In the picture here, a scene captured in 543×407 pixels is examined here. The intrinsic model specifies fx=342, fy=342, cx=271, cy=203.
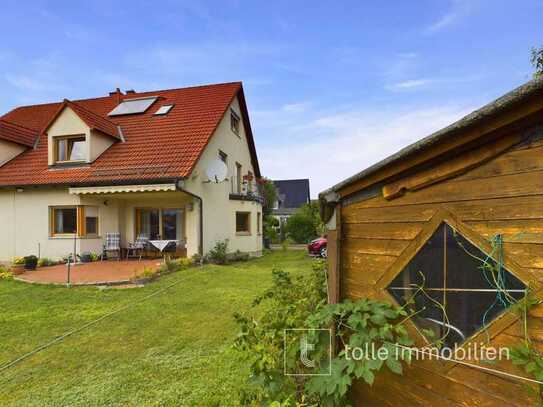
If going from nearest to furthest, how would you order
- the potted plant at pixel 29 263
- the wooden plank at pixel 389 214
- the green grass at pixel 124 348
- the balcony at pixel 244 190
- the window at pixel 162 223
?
the wooden plank at pixel 389 214, the green grass at pixel 124 348, the potted plant at pixel 29 263, the window at pixel 162 223, the balcony at pixel 244 190

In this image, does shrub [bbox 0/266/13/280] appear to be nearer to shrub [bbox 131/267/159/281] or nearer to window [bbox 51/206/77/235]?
window [bbox 51/206/77/235]

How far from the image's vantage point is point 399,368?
2.43 m

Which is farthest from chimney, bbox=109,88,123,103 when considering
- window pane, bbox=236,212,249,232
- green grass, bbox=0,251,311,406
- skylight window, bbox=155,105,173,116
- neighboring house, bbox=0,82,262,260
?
green grass, bbox=0,251,311,406

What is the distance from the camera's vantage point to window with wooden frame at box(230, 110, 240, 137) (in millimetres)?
20175

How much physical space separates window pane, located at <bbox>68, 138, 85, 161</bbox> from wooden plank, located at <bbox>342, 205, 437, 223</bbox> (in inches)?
643

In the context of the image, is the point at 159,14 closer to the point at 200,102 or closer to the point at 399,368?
the point at 200,102

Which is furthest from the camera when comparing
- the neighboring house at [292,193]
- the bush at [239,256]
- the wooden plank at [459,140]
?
the neighboring house at [292,193]

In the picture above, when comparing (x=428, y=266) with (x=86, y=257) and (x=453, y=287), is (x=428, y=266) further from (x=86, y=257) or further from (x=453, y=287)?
(x=86, y=257)

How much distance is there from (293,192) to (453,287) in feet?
159

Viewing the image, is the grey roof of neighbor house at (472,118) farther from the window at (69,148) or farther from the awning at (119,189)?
the window at (69,148)

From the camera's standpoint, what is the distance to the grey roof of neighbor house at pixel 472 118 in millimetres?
2025

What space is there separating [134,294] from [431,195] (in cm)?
884

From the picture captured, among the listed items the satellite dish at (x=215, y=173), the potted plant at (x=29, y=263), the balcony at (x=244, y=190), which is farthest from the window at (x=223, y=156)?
the potted plant at (x=29, y=263)

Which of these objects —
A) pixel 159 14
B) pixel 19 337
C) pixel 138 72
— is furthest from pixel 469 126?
Result: pixel 138 72
